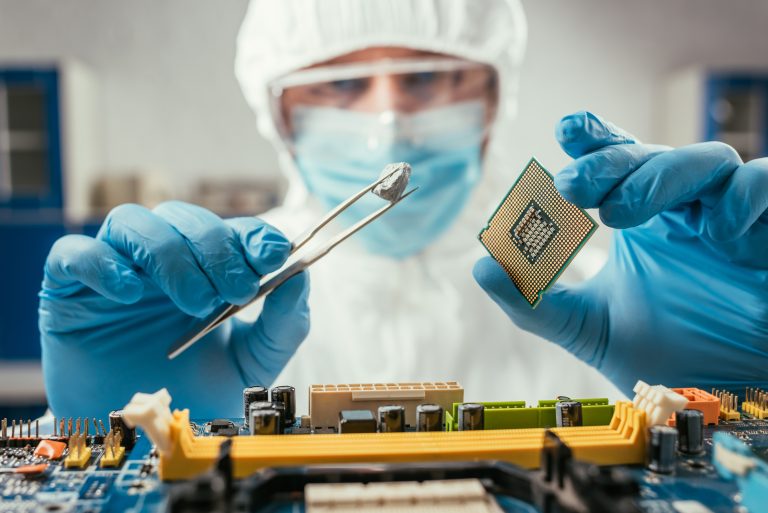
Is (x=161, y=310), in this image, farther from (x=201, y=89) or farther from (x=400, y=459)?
(x=201, y=89)

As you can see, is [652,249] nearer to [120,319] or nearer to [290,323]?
[290,323]

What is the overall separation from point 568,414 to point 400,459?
31 cm

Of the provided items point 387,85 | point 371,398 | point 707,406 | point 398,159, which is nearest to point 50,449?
point 371,398

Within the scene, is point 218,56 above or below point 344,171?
above

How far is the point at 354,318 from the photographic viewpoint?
213 centimetres

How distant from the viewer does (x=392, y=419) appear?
3.05ft

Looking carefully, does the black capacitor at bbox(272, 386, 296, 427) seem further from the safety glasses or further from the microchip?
the safety glasses

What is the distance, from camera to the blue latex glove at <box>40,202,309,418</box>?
4.01ft

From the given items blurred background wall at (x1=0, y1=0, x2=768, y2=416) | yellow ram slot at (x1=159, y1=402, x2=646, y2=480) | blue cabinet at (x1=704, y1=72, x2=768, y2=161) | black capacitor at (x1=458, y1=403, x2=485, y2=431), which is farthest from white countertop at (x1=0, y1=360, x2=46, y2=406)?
blue cabinet at (x1=704, y1=72, x2=768, y2=161)

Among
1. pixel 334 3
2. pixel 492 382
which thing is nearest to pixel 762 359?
pixel 492 382

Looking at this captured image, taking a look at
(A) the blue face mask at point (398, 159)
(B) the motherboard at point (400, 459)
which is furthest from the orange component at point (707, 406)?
(A) the blue face mask at point (398, 159)

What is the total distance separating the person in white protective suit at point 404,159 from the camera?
2059mm

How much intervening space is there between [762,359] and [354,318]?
1239mm

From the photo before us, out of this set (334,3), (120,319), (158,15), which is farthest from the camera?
(158,15)
